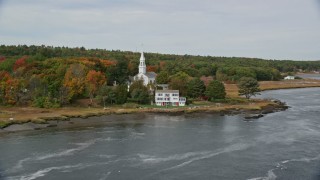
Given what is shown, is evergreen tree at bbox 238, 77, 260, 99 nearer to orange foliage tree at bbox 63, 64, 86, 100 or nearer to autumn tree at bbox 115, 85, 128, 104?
autumn tree at bbox 115, 85, 128, 104

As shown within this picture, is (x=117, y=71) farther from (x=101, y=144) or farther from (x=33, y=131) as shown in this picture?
(x=101, y=144)

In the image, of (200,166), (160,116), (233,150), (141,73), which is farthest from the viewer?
→ (141,73)

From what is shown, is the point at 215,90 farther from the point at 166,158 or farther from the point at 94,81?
the point at 166,158

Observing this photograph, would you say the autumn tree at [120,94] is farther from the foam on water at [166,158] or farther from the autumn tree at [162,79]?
the foam on water at [166,158]

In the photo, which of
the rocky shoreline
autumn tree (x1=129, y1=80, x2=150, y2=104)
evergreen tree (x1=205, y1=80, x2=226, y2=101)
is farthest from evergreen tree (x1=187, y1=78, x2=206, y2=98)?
autumn tree (x1=129, y1=80, x2=150, y2=104)

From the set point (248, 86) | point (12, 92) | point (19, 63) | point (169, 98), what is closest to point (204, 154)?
point (169, 98)

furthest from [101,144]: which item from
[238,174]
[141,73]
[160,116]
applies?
[141,73]
